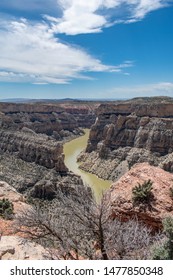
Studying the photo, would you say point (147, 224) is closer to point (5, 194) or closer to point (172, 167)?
point (5, 194)

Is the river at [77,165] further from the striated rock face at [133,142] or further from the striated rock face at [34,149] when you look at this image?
the striated rock face at [34,149]

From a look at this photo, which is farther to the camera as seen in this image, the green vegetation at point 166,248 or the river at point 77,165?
the river at point 77,165

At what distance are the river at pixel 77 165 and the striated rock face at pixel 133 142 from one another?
147 centimetres

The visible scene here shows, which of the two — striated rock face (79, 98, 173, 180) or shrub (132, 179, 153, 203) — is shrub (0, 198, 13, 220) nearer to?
shrub (132, 179, 153, 203)

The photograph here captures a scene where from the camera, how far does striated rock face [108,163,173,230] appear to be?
42.9 feet

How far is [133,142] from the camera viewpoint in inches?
2424

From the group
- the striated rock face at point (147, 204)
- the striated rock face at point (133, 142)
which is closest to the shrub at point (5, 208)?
the striated rock face at point (147, 204)

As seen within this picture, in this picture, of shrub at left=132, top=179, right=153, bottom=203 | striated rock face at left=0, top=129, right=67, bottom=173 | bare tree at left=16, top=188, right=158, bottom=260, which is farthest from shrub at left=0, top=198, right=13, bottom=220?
striated rock face at left=0, top=129, right=67, bottom=173

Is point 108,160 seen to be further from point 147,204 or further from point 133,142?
point 147,204

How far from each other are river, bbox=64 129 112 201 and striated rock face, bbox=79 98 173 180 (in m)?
1.47

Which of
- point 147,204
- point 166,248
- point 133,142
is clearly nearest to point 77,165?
point 133,142

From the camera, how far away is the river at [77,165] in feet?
161

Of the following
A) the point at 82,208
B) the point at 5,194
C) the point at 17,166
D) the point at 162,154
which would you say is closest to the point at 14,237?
the point at 82,208

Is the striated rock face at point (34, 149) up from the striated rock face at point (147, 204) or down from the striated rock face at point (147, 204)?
down
